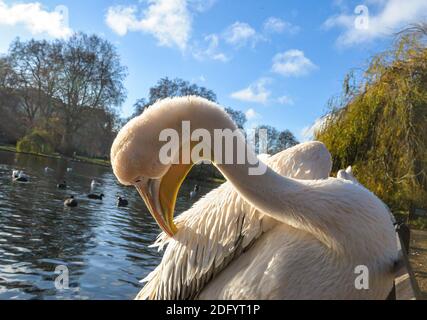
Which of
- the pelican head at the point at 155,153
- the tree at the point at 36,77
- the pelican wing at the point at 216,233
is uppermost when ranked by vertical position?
the tree at the point at 36,77

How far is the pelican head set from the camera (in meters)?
2.42

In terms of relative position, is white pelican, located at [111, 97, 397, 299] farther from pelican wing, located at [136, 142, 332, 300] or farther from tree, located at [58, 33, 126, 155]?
tree, located at [58, 33, 126, 155]

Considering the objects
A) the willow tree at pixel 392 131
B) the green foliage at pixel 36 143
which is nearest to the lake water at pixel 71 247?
the willow tree at pixel 392 131

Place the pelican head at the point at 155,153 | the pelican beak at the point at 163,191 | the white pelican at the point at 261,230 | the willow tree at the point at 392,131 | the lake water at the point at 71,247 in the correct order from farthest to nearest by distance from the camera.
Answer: the willow tree at the point at 392,131, the lake water at the point at 71,247, the pelican beak at the point at 163,191, the pelican head at the point at 155,153, the white pelican at the point at 261,230

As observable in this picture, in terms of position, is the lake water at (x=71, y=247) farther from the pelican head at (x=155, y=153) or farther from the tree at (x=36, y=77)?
the tree at (x=36, y=77)

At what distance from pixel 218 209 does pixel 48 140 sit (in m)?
49.4

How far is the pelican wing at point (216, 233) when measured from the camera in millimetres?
2625

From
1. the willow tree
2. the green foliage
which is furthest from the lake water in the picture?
the green foliage

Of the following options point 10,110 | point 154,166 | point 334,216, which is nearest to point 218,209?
point 154,166

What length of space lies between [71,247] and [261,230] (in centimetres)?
951

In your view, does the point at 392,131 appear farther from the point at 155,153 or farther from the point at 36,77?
the point at 36,77

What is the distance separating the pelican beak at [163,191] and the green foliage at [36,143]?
1859 inches

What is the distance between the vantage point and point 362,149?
1052 cm
